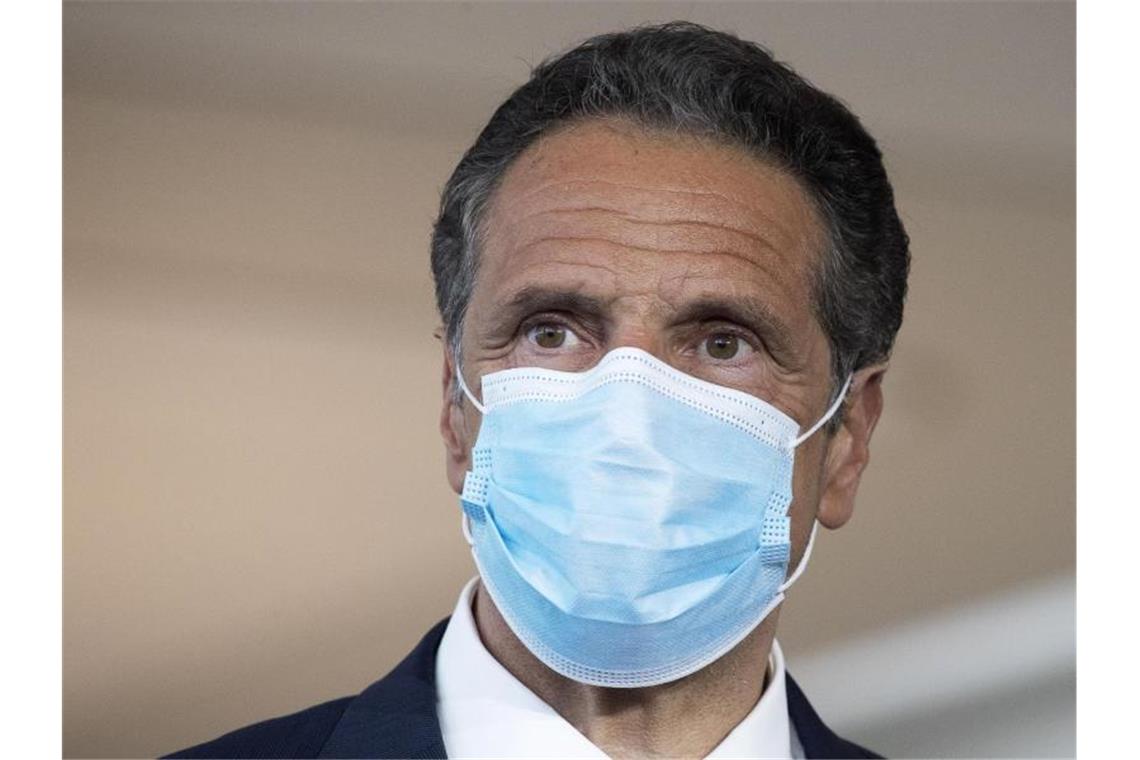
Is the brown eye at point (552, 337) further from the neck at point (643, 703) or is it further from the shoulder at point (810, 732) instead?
the shoulder at point (810, 732)

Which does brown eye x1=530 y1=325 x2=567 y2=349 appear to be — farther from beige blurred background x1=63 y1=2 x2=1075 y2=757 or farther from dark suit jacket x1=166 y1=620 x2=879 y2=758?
Result: beige blurred background x1=63 y1=2 x2=1075 y2=757

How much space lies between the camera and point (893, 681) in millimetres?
3578

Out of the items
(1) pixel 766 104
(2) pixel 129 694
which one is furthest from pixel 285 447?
(1) pixel 766 104

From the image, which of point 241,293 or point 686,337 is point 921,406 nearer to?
point 241,293

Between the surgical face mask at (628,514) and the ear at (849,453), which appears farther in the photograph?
the ear at (849,453)

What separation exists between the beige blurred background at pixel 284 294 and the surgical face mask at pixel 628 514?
1.24 metres

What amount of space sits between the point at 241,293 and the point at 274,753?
1.35 metres

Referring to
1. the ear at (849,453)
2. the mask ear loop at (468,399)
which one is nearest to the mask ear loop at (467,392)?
Answer: the mask ear loop at (468,399)

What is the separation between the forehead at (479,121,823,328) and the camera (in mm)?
2018

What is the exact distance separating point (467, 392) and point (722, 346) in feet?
Result: 1.08

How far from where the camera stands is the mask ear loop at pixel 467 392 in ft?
6.79

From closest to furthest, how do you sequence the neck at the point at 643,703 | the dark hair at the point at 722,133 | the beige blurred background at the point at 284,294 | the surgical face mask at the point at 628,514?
the surgical face mask at the point at 628,514 → the neck at the point at 643,703 → the dark hair at the point at 722,133 → the beige blurred background at the point at 284,294

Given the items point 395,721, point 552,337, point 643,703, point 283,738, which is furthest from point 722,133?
point 283,738

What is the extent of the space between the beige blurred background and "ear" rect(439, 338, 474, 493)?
3.48 feet
